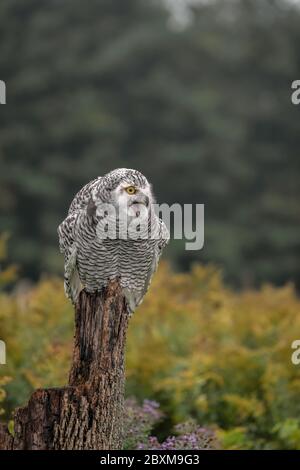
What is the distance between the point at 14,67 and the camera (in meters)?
25.1

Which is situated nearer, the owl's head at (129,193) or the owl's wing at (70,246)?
the owl's head at (129,193)

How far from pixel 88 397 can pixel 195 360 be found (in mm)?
2969

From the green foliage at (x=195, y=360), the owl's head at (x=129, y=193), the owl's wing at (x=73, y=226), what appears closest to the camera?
the owl's head at (x=129, y=193)

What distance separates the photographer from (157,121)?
26.8 m

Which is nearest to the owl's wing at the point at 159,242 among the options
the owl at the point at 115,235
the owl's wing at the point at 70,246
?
the owl at the point at 115,235

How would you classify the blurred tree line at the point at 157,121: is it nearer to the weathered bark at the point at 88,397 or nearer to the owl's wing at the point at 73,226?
the owl's wing at the point at 73,226

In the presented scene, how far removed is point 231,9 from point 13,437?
29.5 m

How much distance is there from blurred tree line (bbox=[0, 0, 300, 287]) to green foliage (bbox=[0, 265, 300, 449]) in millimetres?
14040

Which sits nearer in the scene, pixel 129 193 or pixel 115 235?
pixel 129 193

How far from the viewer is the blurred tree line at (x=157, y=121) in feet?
81.1

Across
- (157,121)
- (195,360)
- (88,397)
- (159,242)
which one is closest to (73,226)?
(159,242)

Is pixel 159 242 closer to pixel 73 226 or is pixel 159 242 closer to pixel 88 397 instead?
pixel 73 226

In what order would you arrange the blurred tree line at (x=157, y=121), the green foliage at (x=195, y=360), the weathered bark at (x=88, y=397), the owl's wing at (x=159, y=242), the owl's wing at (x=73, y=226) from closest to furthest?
the weathered bark at (x=88, y=397) < the owl's wing at (x=73, y=226) < the owl's wing at (x=159, y=242) < the green foliage at (x=195, y=360) < the blurred tree line at (x=157, y=121)

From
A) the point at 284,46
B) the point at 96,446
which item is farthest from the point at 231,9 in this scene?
the point at 96,446
